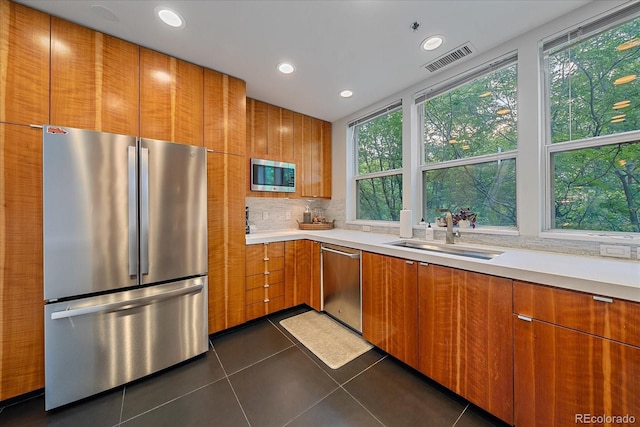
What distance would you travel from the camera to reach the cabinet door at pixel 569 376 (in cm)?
100

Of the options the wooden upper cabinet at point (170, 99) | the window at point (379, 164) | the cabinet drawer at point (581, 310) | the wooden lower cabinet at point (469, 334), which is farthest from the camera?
the window at point (379, 164)

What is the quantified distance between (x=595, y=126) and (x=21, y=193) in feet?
12.8

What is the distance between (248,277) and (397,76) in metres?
2.62

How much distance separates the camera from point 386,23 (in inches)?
66.8

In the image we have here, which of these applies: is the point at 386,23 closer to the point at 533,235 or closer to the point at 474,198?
the point at 474,198

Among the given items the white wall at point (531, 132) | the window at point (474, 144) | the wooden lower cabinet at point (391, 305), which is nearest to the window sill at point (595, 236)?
the white wall at point (531, 132)

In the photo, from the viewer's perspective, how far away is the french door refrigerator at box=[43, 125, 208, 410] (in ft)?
4.84

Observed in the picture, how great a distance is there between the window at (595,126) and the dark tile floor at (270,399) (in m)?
1.56

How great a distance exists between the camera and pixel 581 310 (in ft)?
3.57

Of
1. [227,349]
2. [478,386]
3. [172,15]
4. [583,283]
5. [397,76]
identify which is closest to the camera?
[583,283]

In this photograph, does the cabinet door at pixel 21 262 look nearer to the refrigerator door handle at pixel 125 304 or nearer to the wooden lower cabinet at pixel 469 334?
the refrigerator door handle at pixel 125 304

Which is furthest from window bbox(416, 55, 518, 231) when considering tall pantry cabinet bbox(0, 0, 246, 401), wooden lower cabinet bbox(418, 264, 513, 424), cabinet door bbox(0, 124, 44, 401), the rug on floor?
cabinet door bbox(0, 124, 44, 401)

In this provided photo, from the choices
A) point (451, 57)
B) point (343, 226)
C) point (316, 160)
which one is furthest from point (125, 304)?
point (451, 57)

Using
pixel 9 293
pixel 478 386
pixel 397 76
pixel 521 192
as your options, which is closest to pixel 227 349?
pixel 9 293
